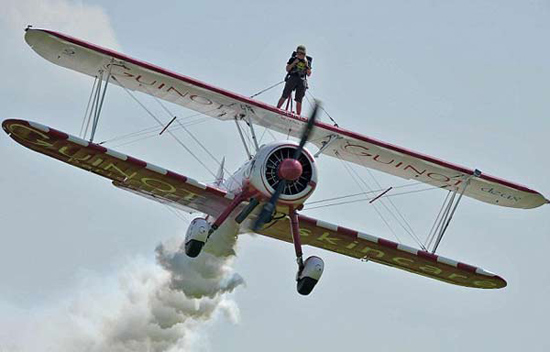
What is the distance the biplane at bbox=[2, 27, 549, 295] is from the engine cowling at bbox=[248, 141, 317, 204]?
0.02 m

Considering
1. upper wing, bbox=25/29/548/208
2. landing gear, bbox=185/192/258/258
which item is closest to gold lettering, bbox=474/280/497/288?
upper wing, bbox=25/29/548/208

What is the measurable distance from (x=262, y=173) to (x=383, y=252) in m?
3.82

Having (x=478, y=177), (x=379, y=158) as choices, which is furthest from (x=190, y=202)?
(x=478, y=177)

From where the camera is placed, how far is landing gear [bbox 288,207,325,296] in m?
23.0

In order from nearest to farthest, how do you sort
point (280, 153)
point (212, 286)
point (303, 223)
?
point (280, 153), point (303, 223), point (212, 286)

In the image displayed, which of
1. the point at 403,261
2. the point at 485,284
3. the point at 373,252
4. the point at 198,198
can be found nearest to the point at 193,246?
the point at 198,198

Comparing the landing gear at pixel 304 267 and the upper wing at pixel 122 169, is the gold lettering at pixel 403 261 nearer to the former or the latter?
the landing gear at pixel 304 267

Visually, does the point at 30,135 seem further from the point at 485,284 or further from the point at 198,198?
the point at 485,284

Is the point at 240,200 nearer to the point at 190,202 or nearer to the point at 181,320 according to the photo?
the point at 190,202

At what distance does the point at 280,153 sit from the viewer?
22641mm

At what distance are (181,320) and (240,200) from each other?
5.13m

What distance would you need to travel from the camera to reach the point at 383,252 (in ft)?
82.7

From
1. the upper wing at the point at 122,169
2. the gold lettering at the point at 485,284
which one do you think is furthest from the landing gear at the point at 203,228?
the gold lettering at the point at 485,284

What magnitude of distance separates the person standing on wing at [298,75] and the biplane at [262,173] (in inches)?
23.3
